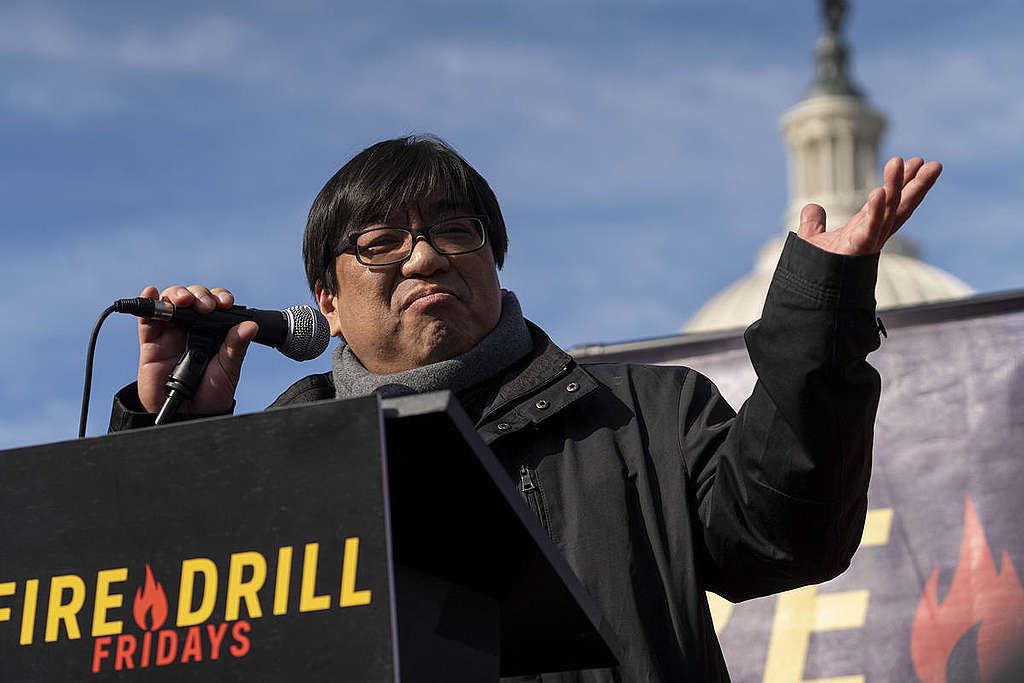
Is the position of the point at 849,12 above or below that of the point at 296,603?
above

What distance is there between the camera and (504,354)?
119 inches

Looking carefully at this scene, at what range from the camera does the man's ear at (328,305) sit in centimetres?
329

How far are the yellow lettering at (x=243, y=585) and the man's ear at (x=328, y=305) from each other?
156 centimetres

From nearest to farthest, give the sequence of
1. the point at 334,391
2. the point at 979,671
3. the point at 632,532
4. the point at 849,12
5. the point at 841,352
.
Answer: the point at 841,352
the point at 632,532
the point at 334,391
the point at 979,671
the point at 849,12

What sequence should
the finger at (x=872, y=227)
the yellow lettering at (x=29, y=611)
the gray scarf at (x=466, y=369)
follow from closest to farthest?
the yellow lettering at (x=29, y=611)
the finger at (x=872, y=227)
the gray scarf at (x=466, y=369)

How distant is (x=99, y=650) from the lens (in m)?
1.76

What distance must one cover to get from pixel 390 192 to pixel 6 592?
142 cm

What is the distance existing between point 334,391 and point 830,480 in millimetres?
1179

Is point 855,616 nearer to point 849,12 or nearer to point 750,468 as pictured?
point 750,468

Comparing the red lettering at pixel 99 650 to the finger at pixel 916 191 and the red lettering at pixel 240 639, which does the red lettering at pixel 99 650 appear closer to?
the red lettering at pixel 240 639

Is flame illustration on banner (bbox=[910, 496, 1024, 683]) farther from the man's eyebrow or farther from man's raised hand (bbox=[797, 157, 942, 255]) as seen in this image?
man's raised hand (bbox=[797, 157, 942, 255])

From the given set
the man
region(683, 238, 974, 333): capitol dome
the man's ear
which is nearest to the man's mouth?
the man

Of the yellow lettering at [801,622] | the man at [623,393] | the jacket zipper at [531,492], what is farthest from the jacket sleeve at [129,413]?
the yellow lettering at [801,622]

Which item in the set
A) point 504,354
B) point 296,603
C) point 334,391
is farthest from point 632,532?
point 296,603
